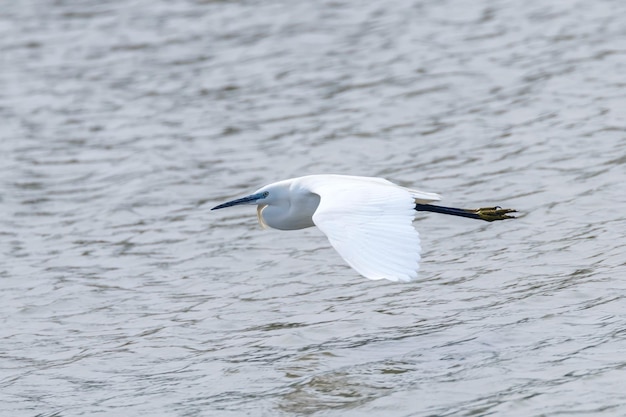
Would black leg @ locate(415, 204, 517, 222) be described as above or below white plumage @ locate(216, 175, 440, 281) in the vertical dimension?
below

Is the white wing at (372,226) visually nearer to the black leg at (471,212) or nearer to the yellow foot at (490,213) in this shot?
the black leg at (471,212)

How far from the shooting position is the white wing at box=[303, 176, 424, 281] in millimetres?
5238

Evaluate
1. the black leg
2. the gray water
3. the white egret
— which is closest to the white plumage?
the white egret

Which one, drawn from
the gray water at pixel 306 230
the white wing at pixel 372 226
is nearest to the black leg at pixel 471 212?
the gray water at pixel 306 230

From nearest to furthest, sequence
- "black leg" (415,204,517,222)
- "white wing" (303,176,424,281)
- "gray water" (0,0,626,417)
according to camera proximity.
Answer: "white wing" (303,176,424,281), "gray water" (0,0,626,417), "black leg" (415,204,517,222)

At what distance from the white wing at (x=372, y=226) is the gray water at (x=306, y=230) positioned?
70cm

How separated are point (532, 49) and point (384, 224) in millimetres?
7588

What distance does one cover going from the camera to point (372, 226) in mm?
5668

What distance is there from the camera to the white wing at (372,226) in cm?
524

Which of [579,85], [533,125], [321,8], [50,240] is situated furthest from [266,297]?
[321,8]

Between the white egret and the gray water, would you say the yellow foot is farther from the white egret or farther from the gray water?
the gray water

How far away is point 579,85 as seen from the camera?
11.3m

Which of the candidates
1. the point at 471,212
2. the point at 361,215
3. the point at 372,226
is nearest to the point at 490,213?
the point at 471,212

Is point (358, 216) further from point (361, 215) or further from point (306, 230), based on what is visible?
point (306, 230)
